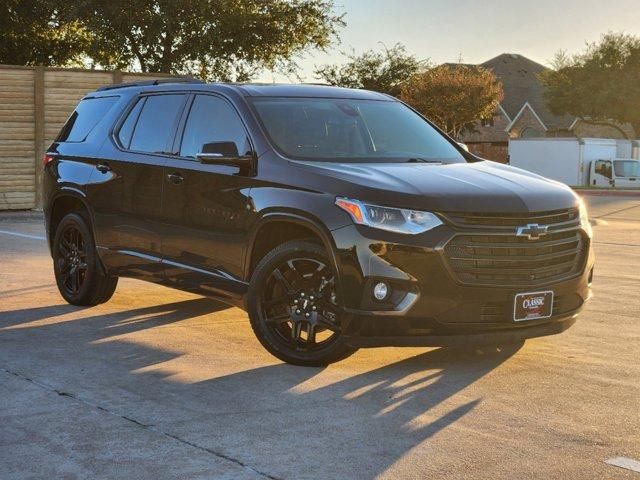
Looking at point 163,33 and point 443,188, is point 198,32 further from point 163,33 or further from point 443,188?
point 443,188

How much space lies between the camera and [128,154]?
8758mm

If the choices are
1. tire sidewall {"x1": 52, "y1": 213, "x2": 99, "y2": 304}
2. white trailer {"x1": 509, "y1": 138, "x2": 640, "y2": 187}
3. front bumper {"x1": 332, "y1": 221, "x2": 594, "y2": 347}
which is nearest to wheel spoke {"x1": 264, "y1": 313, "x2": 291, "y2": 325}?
front bumper {"x1": 332, "y1": 221, "x2": 594, "y2": 347}

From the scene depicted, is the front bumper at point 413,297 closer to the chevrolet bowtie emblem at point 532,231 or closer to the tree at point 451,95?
the chevrolet bowtie emblem at point 532,231

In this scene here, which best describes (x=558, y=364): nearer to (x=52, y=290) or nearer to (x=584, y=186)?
(x=52, y=290)

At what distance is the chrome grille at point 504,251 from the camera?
6594 mm

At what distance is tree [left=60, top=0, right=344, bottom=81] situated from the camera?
3322 centimetres

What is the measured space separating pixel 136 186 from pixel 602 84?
233 feet

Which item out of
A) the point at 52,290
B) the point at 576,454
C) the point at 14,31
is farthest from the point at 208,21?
the point at 576,454

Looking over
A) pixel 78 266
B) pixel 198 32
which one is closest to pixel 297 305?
pixel 78 266

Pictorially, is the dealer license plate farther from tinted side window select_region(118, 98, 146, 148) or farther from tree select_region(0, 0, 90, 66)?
tree select_region(0, 0, 90, 66)

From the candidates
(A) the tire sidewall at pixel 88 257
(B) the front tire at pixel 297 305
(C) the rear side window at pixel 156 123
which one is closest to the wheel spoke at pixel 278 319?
(B) the front tire at pixel 297 305

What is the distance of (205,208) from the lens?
7.80m

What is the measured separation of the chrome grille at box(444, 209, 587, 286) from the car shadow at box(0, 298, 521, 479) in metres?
0.65

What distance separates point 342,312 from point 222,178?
1.51 metres
